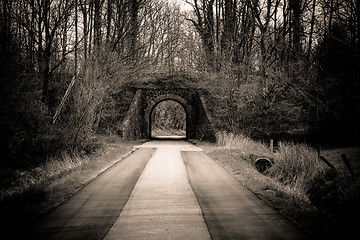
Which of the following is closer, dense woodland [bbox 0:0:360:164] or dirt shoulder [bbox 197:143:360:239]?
dirt shoulder [bbox 197:143:360:239]

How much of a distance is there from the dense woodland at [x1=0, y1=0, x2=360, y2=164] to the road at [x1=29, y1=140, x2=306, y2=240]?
4.64 metres

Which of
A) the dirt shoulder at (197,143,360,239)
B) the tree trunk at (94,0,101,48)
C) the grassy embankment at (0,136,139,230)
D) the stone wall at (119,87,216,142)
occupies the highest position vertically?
the tree trunk at (94,0,101,48)

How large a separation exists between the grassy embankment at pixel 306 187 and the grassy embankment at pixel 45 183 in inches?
181

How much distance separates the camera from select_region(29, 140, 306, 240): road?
175 inches

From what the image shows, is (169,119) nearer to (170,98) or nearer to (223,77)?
(170,98)

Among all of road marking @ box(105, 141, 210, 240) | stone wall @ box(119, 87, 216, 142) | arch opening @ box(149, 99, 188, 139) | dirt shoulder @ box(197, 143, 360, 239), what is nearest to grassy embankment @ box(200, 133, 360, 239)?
dirt shoulder @ box(197, 143, 360, 239)

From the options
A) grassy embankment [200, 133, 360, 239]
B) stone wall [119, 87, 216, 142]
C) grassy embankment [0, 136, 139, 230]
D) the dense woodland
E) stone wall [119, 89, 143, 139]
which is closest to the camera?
grassy embankment [200, 133, 360, 239]

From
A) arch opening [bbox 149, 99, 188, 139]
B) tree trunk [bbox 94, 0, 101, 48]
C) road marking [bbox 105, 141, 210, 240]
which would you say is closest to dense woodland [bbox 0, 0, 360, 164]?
tree trunk [bbox 94, 0, 101, 48]

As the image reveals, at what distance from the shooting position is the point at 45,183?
7637 mm

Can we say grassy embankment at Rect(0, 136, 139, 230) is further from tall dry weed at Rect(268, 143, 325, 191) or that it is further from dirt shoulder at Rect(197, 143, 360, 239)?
tall dry weed at Rect(268, 143, 325, 191)

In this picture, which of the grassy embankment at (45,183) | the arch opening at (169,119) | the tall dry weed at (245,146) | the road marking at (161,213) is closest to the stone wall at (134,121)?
the grassy embankment at (45,183)

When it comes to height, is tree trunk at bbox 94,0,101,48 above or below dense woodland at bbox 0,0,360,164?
above

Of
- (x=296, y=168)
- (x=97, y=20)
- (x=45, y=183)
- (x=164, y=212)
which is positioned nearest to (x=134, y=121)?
(x=97, y=20)

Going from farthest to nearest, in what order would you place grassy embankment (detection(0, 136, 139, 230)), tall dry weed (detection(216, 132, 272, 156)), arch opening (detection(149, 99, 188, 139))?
arch opening (detection(149, 99, 188, 139)) → tall dry weed (detection(216, 132, 272, 156)) → grassy embankment (detection(0, 136, 139, 230))
